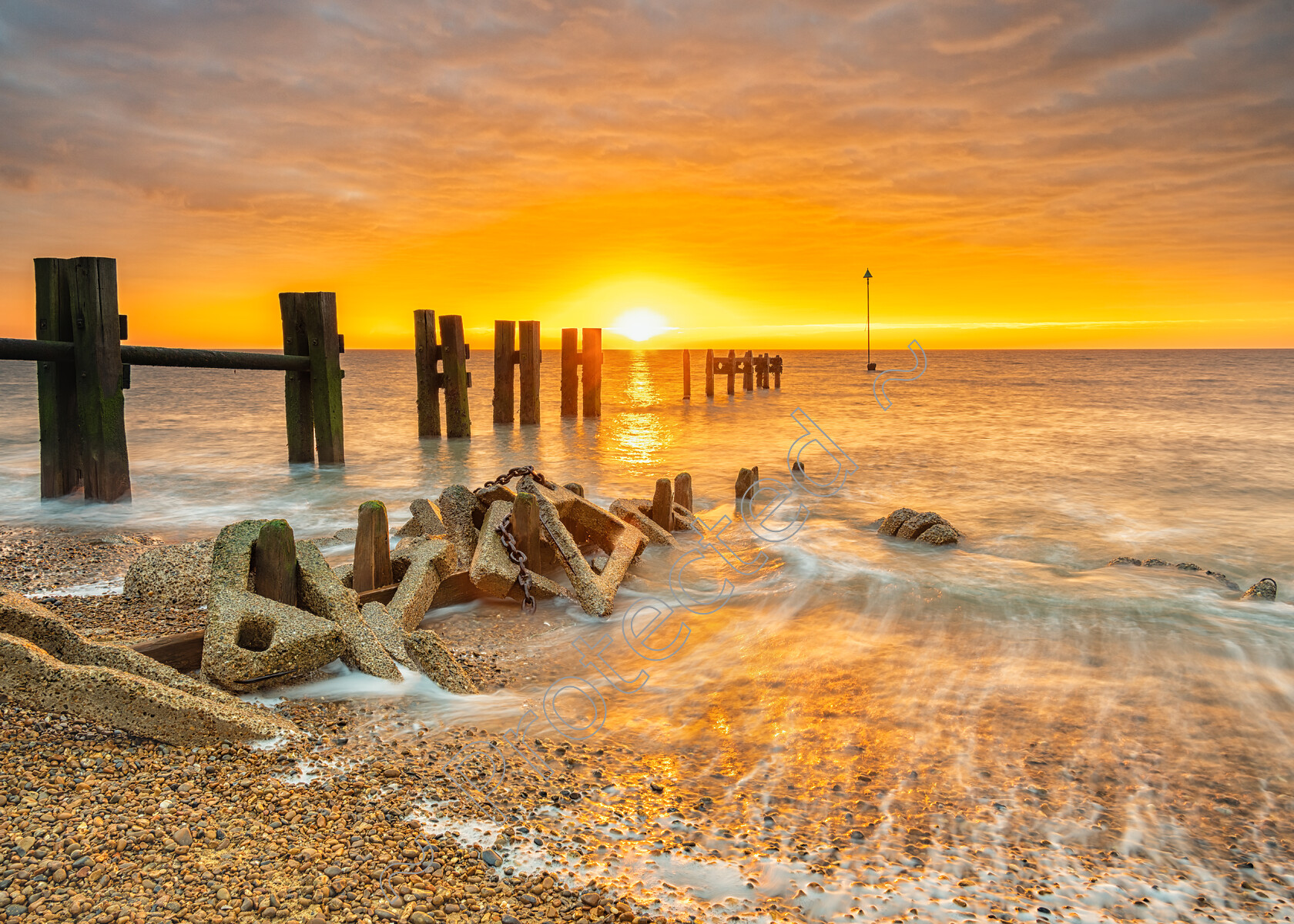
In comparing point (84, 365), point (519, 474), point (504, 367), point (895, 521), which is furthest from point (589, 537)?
point (504, 367)

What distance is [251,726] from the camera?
2.99 meters

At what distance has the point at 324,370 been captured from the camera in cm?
1139

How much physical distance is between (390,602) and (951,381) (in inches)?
2282

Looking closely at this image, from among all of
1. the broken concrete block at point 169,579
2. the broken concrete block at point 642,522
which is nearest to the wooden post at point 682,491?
the broken concrete block at point 642,522

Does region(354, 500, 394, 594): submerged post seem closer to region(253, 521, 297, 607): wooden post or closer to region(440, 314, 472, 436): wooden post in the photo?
region(253, 521, 297, 607): wooden post

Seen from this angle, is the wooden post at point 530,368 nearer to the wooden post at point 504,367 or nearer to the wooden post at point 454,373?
the wooden post at point 504,367

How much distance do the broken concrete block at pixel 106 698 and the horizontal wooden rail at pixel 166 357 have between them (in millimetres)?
6277

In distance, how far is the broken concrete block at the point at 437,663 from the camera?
12.5 ft

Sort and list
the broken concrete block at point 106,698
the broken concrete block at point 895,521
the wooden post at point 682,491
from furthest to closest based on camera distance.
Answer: the wooden post at point 682,491 → the broken concrete block at point 895,521 → the broken concrete block at point 106,698

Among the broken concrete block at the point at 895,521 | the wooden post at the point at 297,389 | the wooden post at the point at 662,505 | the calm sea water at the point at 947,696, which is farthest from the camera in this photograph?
the wooden post at the point at 297,389

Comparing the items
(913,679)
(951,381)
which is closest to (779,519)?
(913,679)

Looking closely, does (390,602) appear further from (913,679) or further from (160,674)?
(913,679)

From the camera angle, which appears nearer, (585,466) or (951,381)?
(585,466)

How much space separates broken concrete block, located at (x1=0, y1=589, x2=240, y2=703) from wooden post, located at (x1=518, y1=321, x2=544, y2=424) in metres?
15.1
